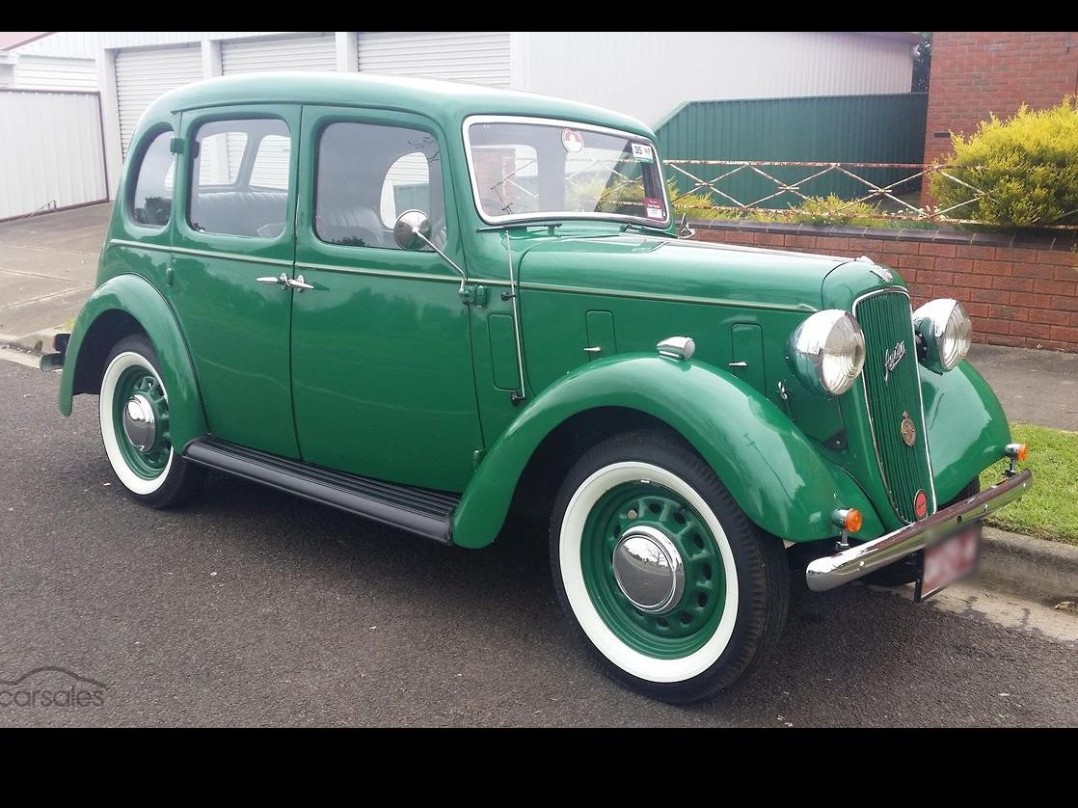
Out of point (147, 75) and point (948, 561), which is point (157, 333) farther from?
point (147, 75)

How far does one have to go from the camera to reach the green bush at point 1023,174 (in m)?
7.03

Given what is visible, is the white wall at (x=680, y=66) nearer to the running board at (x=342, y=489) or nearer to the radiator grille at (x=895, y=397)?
the running board at (x=342, y=489)

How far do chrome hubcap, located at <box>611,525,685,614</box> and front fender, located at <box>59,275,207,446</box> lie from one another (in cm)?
227

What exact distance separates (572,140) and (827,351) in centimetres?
172

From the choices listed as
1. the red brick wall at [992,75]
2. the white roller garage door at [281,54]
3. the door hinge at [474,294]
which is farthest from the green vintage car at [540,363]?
the red brick wall at [992,75]

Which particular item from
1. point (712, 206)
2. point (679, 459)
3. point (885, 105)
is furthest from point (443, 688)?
point (885, 105)

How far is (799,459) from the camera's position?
301 cm

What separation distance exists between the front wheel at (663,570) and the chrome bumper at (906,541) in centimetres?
19

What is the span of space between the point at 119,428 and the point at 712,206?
5609 mm

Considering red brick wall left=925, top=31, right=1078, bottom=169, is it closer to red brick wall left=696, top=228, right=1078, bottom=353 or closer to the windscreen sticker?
red brick wall left=696, top=228, right=1078, bottom=353

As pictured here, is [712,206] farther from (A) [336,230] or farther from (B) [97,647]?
(B) [97,647]

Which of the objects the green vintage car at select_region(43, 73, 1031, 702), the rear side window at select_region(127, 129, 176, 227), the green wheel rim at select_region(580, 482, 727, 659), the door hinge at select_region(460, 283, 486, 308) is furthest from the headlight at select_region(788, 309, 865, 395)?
the rear side window at select_region(127, 129, 176, 227)

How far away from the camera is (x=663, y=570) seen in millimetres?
A: 3232

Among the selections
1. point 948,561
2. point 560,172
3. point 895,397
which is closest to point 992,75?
point 560,172
